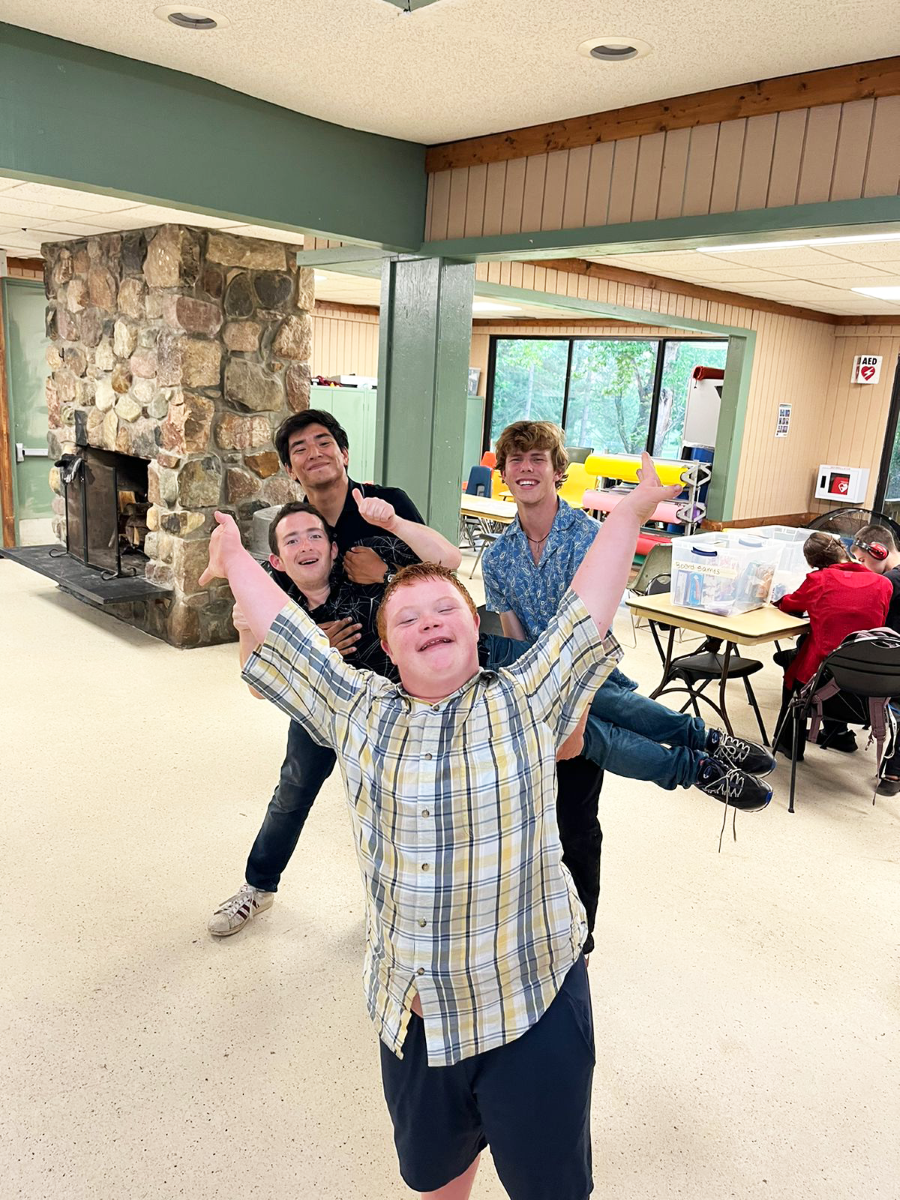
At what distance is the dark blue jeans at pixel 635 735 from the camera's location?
8.02 ft

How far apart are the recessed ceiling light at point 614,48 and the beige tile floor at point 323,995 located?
8.69ft

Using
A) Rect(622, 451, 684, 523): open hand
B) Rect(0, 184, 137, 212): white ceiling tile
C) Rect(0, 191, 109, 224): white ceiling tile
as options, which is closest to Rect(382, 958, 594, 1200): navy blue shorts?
Rect(622, 451, 684, 523): open hand

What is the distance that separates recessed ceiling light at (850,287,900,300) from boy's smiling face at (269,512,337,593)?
589cm

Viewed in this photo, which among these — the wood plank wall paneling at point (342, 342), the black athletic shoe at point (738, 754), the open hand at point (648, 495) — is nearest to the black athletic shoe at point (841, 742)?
the black athletic shoe at point (738, 754)

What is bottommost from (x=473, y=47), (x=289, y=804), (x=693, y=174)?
(x=289, y=804)

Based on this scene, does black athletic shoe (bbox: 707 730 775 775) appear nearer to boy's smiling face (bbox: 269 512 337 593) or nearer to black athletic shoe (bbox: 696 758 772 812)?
black athletic shoe (bbox: 696 758 772 812)

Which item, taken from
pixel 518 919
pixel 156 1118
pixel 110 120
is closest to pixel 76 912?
pixel 156 1118

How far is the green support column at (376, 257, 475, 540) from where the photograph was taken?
371 cm

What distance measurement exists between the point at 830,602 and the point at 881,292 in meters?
3.86

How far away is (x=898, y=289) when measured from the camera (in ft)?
21.3

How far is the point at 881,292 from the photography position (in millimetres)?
6730

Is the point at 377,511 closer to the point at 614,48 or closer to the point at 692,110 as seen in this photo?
the point at 614,48

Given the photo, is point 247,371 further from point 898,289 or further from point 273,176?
point 898,289

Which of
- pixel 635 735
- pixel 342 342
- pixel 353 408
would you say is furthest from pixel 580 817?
pixel 342 342
